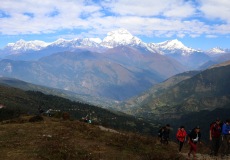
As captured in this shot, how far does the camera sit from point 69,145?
32.1 m

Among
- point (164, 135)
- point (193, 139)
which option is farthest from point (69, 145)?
point (164, 135)

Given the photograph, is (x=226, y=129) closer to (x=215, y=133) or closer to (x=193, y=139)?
(x=215, y=133)

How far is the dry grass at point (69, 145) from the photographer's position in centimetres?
2855

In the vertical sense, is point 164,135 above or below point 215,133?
below

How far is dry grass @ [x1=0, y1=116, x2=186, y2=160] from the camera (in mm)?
28547

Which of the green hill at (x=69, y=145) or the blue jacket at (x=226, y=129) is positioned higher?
the blue jacket at (x=226, y=129)

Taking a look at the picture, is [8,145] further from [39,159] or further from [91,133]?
[91,133]

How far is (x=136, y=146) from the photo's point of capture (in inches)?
1379

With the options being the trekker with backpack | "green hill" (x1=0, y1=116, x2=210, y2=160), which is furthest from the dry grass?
the trekker with backpack

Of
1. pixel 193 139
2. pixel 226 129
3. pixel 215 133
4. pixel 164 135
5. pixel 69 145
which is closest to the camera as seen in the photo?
pixel 69 145

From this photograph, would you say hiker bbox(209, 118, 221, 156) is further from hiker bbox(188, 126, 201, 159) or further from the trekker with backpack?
the trekker with backpack

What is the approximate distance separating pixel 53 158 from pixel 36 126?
15.9 metres

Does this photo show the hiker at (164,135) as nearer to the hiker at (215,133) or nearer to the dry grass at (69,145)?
the dry grass at (69,145)

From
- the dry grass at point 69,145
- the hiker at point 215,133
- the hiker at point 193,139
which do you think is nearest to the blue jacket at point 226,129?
the hiker at point 215,133
